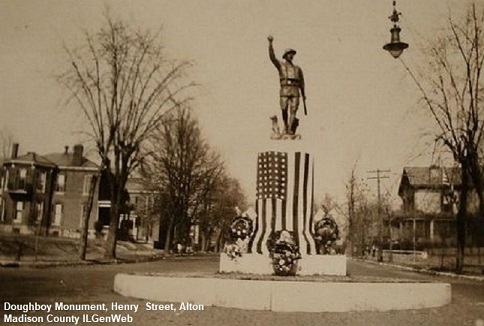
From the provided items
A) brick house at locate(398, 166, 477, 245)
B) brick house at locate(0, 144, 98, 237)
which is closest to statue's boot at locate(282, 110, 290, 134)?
brick house at locate(0, 144, 98, 237)

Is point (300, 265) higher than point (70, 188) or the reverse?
the reverse

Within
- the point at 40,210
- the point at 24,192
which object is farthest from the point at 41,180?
the point at 40,210

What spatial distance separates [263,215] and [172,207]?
2369cm

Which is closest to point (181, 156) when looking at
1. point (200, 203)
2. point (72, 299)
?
point (200, 203)

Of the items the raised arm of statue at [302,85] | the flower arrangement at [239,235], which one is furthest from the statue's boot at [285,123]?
the flower arrangement at [239,235]

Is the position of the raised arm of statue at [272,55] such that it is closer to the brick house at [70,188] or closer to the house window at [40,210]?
the house window at [40,210]

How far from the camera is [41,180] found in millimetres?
41562

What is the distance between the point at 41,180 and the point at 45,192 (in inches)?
43.2

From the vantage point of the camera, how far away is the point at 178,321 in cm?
721

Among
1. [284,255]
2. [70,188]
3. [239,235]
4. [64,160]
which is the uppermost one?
[64,160]

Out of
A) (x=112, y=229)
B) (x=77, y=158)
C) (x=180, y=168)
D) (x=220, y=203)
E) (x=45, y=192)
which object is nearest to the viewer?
(x=112, y=229)

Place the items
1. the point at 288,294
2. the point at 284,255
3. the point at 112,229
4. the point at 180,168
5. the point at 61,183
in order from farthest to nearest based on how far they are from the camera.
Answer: the point at 61,183, the point at 180,168, the point at 112,229, the point at 284,255, the point at 288,294

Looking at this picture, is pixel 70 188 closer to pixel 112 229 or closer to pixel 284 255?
pixel 112 229

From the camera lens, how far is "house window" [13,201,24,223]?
A: 1563 inches
